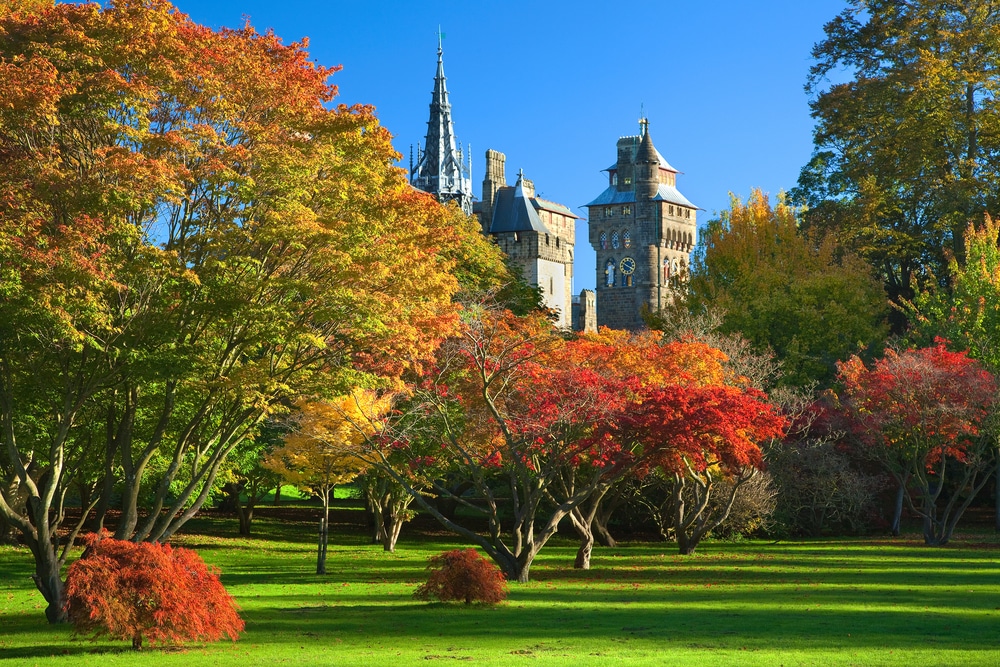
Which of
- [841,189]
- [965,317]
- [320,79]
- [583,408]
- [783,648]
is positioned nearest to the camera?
[783,648]

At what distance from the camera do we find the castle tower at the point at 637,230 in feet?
381

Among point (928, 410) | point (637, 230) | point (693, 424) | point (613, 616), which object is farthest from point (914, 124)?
point (637, 230)

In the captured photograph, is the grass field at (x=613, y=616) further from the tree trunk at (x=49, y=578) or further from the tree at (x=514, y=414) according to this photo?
the tree at (x=514, y=414)

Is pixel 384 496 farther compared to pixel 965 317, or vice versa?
pixel 965 317

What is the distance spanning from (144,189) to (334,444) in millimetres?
9518

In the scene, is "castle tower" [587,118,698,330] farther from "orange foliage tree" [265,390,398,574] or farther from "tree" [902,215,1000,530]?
"orange foliage tree" [265,390,398,574]

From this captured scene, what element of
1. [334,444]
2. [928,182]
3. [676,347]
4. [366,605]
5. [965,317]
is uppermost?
[928,182]

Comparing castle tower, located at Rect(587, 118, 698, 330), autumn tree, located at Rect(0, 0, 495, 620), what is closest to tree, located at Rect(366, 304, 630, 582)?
autumn tree, located at Rect(0, 0, 495, 620)

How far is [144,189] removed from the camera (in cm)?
1725

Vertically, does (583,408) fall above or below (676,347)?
below

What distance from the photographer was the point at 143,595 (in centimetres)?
1434

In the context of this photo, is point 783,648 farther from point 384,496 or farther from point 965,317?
point 965,317

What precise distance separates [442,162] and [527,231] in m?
20.2

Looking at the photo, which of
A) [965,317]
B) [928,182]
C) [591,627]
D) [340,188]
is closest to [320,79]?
[340,188]
